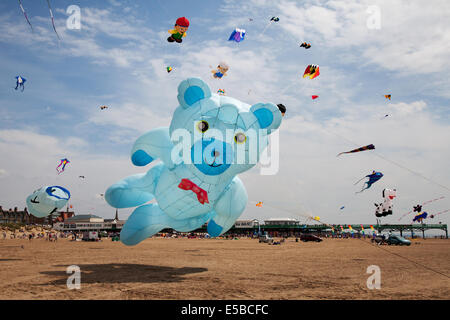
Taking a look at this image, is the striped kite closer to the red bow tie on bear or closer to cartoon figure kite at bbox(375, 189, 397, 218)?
cartoon figure kite at bbox(375, 189, 397, 218)

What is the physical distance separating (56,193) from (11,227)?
6291 centimetres

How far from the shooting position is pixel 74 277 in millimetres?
11406

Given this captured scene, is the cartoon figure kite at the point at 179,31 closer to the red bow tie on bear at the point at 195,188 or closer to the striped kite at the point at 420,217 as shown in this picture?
the red bow tie on bear at the point at 195,188

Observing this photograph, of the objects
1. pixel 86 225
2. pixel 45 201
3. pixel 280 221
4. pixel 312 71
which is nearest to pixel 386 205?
pixel 312 71

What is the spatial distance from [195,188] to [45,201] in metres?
11.3

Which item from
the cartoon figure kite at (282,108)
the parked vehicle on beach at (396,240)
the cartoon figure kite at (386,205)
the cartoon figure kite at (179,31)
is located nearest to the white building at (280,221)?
the parked vehicle on beach at (396,240)

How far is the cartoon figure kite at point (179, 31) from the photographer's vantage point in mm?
13117

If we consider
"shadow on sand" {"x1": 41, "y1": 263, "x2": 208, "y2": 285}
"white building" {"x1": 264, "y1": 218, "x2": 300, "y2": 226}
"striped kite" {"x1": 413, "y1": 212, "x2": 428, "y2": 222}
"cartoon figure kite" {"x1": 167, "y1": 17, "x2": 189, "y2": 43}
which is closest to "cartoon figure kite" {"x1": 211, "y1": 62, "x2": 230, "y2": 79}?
"cartoon figure kite" {"x1": 167, "y1": 17, "x2": 189, "y2": 43}

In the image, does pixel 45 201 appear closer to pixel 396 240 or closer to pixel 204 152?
pixel 204 152

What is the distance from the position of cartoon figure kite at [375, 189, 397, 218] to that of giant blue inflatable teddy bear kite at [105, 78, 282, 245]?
10.8 m

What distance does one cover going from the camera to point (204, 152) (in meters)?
11.8

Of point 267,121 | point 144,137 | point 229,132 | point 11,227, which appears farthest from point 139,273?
point 11,227
